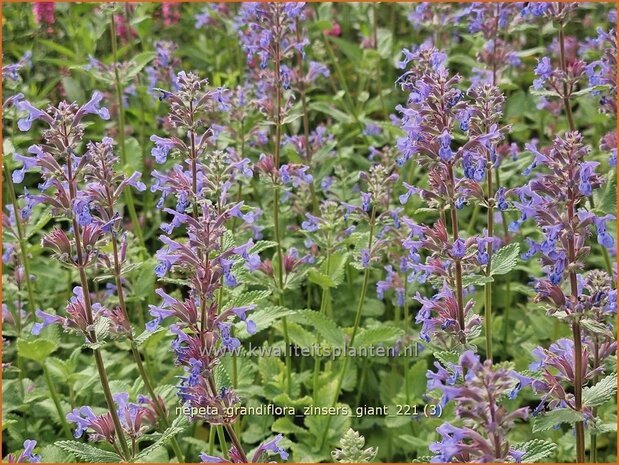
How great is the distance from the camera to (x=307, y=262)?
5164mm

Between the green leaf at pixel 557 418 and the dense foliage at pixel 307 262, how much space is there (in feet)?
0.04

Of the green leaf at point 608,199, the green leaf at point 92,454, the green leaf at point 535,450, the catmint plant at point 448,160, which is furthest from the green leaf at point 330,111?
the green leaf at point 535,450

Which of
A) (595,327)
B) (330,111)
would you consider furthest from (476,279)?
(330,111)

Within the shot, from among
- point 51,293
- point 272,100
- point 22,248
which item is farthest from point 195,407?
point 51,293

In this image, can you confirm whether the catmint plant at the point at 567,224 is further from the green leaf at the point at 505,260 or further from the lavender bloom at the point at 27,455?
the lavender bloom at the point at 27,455

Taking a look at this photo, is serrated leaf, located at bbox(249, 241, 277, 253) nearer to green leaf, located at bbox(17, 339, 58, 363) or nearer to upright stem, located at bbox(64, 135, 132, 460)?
upright stem, located at bbox(64, 135, 132, 460)

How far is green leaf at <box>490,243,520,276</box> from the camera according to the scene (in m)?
3.68

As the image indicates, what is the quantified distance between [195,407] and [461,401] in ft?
4.12

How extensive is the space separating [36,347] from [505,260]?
264 cm

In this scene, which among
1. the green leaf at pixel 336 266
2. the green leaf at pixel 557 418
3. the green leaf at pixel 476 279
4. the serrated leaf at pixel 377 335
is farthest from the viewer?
the green leaf at pixel 336 266

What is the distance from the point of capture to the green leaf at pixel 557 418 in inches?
133

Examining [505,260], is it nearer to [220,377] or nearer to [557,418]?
[557,418]

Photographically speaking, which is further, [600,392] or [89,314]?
[89,314]

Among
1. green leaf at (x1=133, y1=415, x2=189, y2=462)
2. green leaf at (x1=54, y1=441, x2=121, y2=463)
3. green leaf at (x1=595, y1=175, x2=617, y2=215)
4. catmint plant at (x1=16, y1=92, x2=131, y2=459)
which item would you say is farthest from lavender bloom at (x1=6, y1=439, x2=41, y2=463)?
green leaf at (x1=595, y1=175, x2=617, y2=215)
